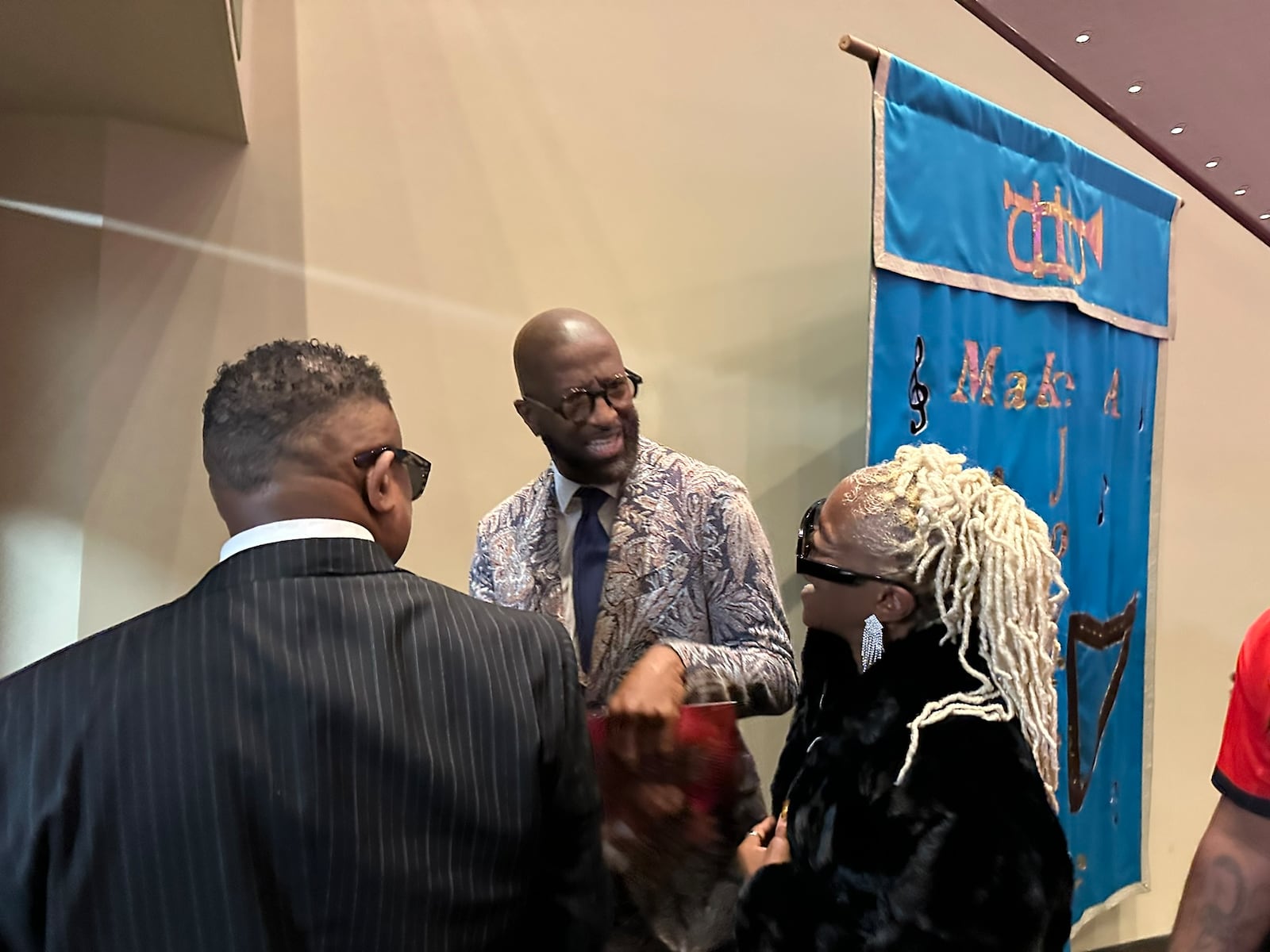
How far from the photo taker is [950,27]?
331 cm

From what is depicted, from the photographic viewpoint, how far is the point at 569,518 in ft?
6.23

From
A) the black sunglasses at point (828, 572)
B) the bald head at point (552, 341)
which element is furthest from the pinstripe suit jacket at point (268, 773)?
the bald head at point (552, 341)

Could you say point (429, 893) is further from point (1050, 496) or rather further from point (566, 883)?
point (1050, 496)

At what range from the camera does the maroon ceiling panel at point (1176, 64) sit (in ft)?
3.16

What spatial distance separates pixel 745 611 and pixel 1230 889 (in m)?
0.84

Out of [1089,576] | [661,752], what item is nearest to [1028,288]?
[1089,576]

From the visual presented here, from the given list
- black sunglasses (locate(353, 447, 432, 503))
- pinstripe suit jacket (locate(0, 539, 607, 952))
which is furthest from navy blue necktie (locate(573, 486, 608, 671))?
pinstripe suit jacket (locate(0, 539, 607, 952))

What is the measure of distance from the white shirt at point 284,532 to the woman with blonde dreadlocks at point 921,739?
0.74 meters

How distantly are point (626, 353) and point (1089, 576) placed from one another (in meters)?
1.75

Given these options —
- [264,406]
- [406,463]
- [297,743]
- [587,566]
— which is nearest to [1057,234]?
[587,566]

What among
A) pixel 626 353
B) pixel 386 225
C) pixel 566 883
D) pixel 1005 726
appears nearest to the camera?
pixel 566 883

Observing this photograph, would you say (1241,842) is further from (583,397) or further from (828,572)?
(583,397)

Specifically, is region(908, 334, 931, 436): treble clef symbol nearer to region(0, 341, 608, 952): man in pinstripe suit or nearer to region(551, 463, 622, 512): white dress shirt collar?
region(551, 463, 622, 512): white dress shirt collar

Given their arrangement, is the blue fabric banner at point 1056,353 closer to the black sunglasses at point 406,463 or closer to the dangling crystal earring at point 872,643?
the dangling crystal earring at point 872,643
